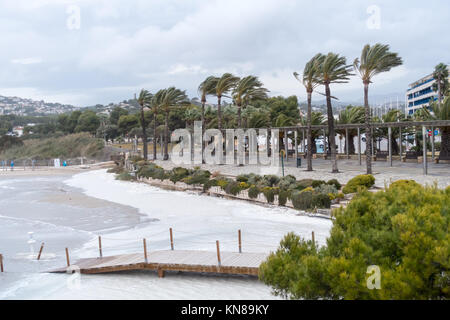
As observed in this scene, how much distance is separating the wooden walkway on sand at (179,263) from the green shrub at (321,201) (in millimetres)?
8830

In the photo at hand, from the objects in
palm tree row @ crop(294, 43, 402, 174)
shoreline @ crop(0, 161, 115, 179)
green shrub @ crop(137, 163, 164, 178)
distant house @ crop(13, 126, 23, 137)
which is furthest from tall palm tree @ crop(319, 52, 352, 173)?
distant house @ crop(13, 126, 23, 137)

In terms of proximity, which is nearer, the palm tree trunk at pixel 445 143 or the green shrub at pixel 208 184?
the green shrub at pixel 208 184

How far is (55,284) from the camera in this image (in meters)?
12.7

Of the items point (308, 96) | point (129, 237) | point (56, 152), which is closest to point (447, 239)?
point (129, 237)

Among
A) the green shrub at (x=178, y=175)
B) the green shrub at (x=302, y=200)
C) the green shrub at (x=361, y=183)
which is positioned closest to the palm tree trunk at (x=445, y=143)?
the green shrub at (x=361, y=183)

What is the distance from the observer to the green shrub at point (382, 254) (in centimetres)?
575

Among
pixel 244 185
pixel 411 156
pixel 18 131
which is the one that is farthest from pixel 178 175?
pixel 18 131

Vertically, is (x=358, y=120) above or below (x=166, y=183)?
above

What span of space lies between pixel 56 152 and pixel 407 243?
84399 millimetres

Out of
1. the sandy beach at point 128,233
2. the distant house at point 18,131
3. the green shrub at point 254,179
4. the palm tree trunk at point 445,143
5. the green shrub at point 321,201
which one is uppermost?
the distant house at point 18,131

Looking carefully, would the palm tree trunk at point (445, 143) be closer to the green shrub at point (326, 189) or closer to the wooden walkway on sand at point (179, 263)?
the green shrub at point (326, 189)

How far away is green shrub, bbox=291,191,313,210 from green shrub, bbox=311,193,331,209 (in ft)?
0.81
